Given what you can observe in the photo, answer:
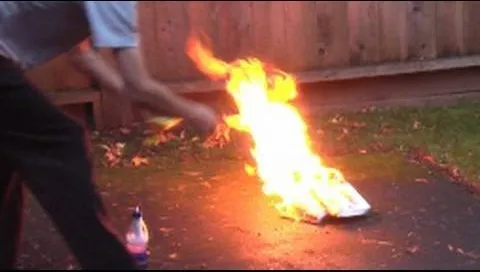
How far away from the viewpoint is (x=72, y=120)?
13.7ft

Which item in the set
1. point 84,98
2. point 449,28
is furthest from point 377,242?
point 449,28

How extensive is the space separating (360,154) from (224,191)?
1309 millimetres

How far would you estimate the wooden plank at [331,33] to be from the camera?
8.26 meters

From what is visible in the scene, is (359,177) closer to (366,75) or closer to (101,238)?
(366,75)

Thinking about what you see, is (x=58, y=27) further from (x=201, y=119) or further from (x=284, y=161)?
(x=284, y=161)

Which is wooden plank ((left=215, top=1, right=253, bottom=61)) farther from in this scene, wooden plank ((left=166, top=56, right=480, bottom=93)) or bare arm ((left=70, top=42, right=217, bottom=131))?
bare arm ((left=70, top=42, right=217, bottom=131))

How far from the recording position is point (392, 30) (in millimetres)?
8398

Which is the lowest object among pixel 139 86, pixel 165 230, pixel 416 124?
pixel 165 230

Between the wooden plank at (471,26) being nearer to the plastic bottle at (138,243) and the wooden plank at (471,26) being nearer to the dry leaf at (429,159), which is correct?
the dry leaf at (429,159)

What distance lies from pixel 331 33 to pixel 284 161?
2.39 meters

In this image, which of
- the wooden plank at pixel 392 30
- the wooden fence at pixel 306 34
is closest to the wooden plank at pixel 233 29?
the wooden fence at pixel 306 34

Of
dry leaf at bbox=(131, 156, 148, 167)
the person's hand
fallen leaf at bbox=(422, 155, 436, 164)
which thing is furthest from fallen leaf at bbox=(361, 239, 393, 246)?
dry leaf at bbox=(131, 156, 148, 167)

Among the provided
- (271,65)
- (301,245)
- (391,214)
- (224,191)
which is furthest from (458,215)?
(271,65)

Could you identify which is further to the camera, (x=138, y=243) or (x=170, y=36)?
(x=170, y=36)
